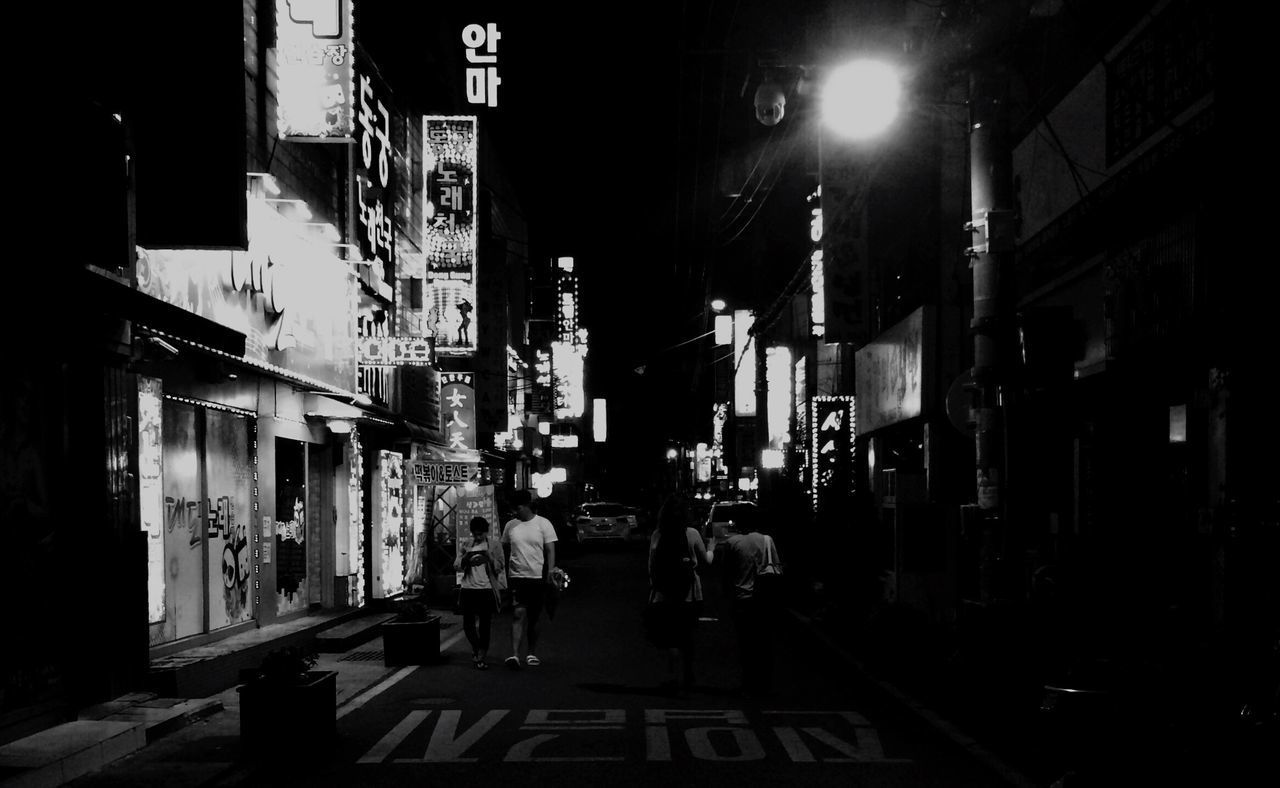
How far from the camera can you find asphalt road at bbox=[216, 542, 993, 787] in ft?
27.7

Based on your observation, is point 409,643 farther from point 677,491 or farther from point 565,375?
point 565,375

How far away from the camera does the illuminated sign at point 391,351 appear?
2088 cm

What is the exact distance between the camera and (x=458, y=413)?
2970cm

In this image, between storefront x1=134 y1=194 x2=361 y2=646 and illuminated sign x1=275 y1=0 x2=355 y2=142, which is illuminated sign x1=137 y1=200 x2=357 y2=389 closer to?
storefront x1=134 y1=194 x2=361 y2=646

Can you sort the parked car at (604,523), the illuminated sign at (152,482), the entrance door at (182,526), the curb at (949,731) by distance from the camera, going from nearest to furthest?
the curb at (949,731)
the illuminated sign at (152,482)
the entrance door at (182,526)
the parked car at (604,523)

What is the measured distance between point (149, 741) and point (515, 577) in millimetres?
5480

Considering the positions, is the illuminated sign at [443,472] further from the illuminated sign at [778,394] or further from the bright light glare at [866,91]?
the illuminated sign at [778,394]

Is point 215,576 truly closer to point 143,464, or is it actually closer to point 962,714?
point 143,464

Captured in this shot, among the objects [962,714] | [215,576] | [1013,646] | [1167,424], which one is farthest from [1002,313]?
[215,576]

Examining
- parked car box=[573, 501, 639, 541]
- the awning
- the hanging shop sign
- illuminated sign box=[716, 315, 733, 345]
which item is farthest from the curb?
illuminated sign box=[716, 315, 733, 345]

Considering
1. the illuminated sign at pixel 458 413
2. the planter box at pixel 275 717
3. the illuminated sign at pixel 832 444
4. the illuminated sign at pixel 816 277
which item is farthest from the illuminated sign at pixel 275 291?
the illuminated sign at pixel 816 277

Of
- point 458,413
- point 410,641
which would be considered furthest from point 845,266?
point 410,641

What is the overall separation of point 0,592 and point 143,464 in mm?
2844

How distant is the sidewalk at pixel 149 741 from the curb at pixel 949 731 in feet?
17.5
